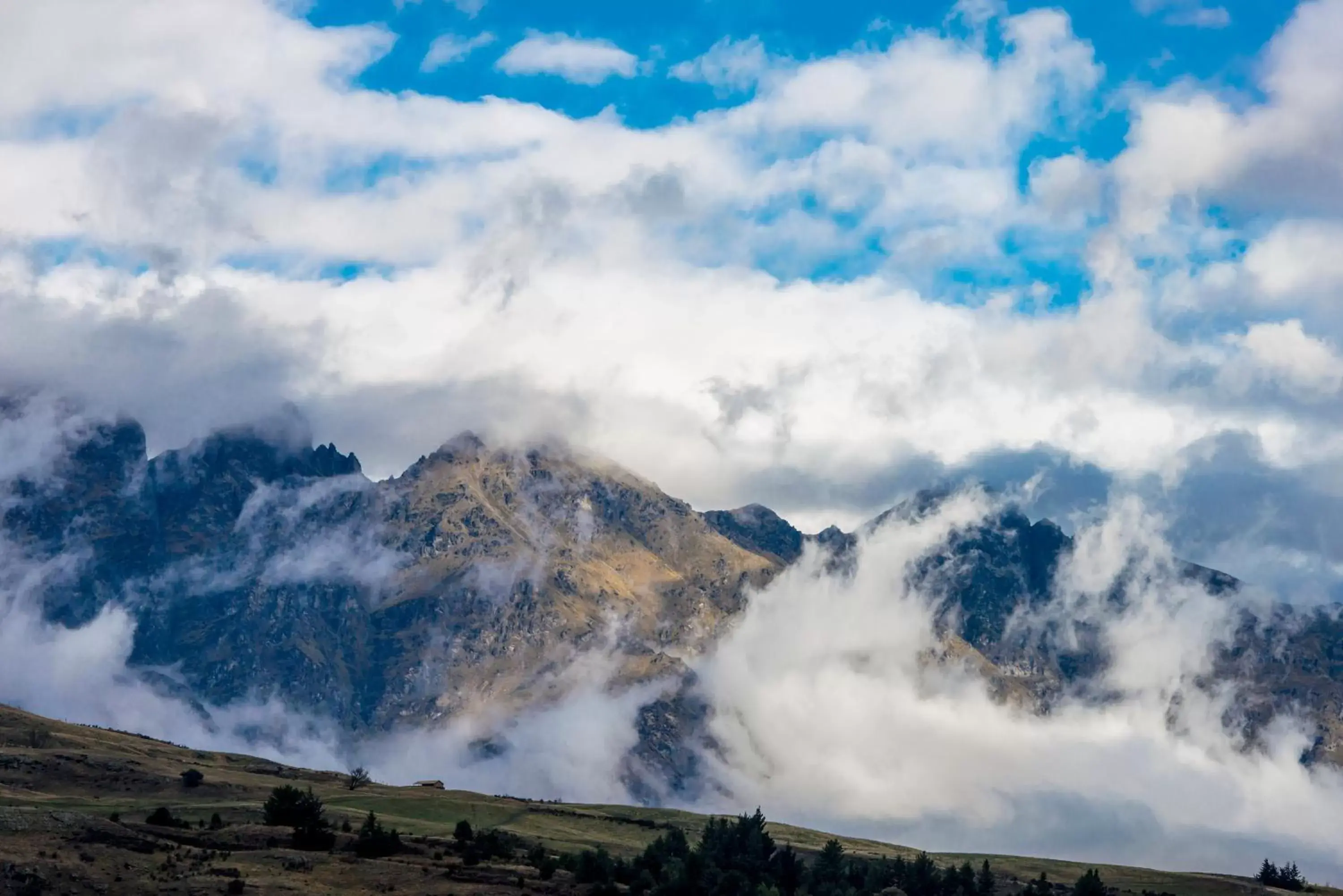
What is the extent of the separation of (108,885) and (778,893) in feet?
253

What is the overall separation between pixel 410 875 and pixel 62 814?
42.5 m

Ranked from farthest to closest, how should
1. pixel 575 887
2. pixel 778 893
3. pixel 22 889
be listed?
pixel 778 893 < pixel 575 887 < pixel 22 889

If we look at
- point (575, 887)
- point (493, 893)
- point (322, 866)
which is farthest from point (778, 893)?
point (322, 866)

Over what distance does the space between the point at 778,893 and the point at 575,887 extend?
26791 mm

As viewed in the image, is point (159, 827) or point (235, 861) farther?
point (159, 827)

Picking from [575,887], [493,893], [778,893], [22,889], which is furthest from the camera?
[778,893]

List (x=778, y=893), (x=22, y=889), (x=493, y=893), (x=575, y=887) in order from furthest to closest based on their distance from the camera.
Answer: (x=778, y=893)
(x=575, y=887)
(x=493, y=893)
(x=22, y=889)

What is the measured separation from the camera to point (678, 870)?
19662cm

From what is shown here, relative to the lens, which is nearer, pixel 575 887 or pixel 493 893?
pixel 493 893

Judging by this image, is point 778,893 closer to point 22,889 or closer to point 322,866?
point 322,866

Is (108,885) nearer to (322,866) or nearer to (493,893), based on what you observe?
(322,866)

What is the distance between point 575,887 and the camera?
182 m

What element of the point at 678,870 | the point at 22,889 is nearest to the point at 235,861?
the point at 22,889

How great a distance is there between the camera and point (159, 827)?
196m
